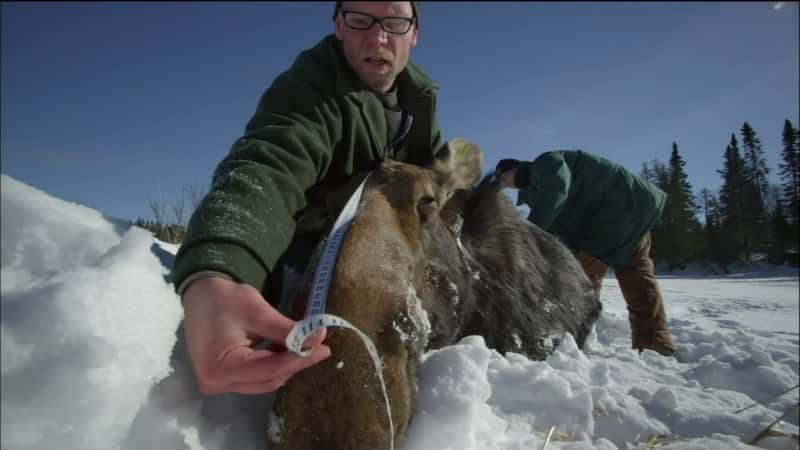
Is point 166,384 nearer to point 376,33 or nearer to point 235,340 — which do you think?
point 235,340

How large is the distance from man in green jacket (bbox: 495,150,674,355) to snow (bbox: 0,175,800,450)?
1.51m

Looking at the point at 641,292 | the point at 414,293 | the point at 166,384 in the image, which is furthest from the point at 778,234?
the point at 166,384

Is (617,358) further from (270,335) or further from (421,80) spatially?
(270,335)

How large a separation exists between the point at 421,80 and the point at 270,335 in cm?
230

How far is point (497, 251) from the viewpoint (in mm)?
2953

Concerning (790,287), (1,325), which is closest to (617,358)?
(790,287)

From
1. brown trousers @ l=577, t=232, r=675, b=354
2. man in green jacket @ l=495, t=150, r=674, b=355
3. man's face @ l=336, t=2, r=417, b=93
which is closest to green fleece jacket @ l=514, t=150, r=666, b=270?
man in green jacket @ l=495, t=150, r=674, b=355

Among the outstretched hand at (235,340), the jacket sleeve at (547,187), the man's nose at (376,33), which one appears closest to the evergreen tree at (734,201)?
the jacket sleeve at (547,187)

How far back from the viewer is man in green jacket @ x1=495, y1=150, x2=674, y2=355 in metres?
3.82

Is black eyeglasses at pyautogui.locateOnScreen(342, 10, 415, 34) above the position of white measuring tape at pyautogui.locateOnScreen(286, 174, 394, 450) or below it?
above

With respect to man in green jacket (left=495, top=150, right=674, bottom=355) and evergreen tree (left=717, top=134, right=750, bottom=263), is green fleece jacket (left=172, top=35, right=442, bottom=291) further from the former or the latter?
evergreen tree (left=717, top=134, right=750, bottom=263)

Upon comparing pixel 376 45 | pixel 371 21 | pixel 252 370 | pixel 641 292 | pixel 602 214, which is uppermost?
pixel 371 21

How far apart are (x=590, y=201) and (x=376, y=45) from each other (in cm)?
292

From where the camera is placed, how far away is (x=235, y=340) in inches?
38.4
